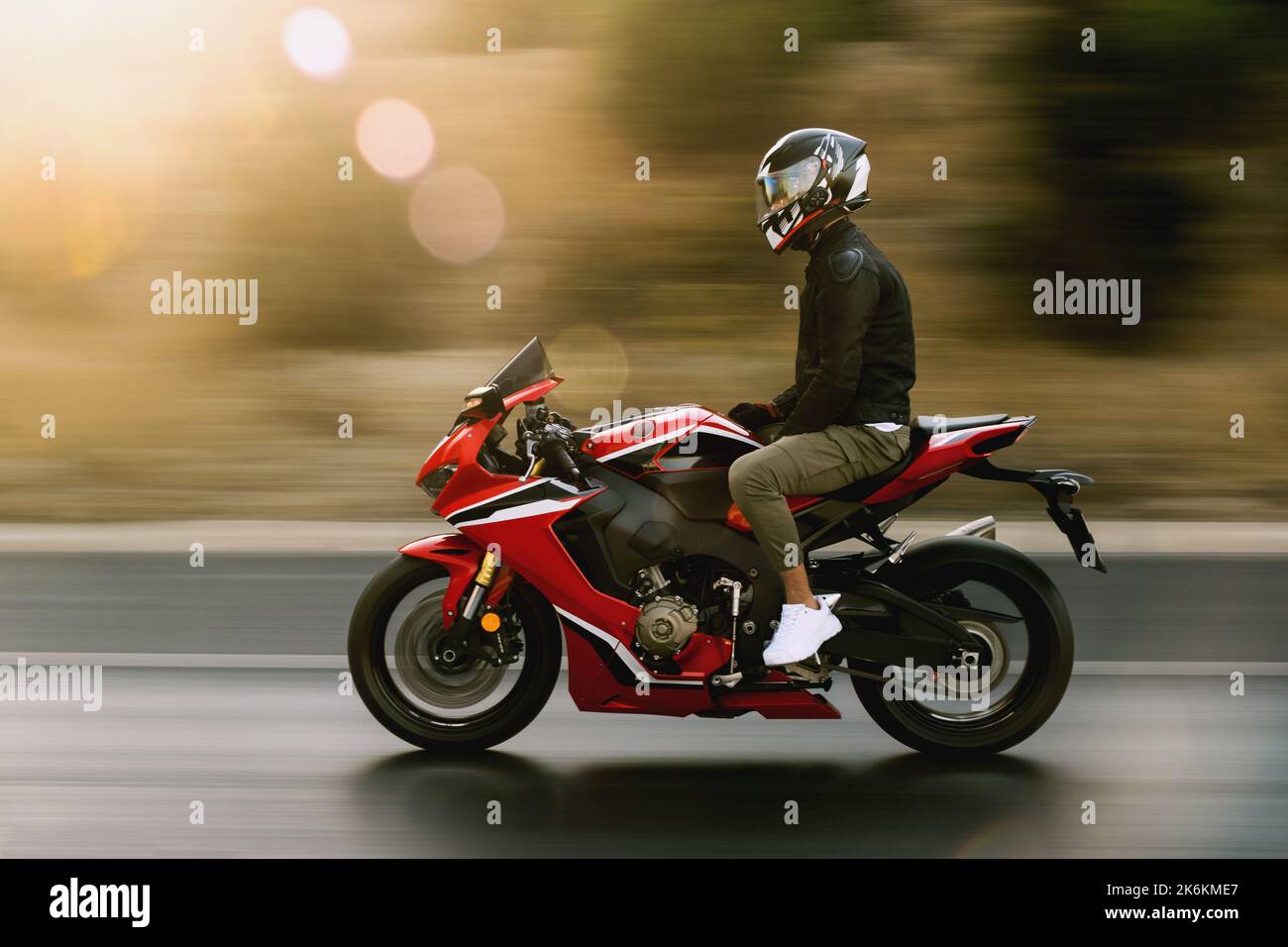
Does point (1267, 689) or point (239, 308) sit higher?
point (239, 308)

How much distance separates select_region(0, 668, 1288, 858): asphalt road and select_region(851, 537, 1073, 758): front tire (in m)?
0.12

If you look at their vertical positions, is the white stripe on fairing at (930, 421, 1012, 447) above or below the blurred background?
below

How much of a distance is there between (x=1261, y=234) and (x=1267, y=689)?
27.7ft

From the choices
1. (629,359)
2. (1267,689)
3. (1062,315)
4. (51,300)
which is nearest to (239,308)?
(51,300)

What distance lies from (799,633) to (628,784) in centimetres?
80

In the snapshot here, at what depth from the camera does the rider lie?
199 inches

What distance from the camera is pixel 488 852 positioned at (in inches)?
176

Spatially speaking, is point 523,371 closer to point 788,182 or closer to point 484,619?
point 484,619

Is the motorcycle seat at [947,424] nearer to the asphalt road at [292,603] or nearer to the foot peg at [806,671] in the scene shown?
the foot peg at [806,671]

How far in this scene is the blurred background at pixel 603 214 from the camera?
12109 mm

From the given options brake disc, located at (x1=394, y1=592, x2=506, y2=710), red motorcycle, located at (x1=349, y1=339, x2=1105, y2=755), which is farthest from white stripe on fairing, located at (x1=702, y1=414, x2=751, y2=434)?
brake disc, located at (x1=394, y1=592, x2=506, y2=710)

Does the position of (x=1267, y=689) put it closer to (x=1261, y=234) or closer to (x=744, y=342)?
(x=744, y=342)

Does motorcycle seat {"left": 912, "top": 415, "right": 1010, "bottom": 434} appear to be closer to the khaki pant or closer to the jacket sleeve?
the khaki pant

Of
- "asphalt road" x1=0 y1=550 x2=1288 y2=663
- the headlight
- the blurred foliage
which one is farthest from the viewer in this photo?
the blurred foliage
